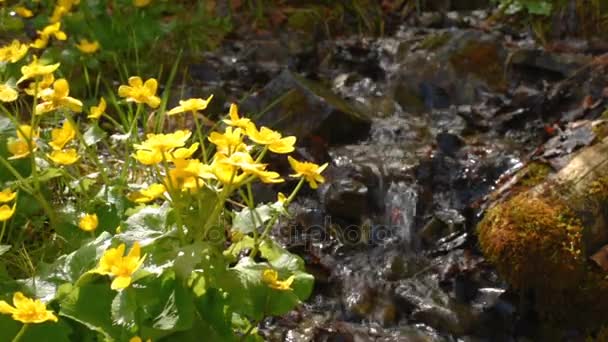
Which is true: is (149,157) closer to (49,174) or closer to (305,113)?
(49,174)

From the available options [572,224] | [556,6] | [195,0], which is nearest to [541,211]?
[572,224]

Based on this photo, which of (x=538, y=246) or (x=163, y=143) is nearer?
(x=163, y=143)

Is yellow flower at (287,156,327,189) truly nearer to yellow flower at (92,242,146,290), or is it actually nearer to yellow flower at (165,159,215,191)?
yellow flower at (165,159,215,191)

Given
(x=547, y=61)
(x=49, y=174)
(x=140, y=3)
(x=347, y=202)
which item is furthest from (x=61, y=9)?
(x=547, y=61)

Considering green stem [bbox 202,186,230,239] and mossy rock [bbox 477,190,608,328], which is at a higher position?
green stem [bbox 202,186,230,239]

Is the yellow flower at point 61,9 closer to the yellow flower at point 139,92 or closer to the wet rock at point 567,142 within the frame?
the yellow flower at point 139,92

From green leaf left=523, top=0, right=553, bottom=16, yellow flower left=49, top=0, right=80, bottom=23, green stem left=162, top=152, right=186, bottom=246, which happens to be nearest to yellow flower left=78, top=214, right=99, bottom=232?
green stem left=162, top=152, right=186, bottom=246

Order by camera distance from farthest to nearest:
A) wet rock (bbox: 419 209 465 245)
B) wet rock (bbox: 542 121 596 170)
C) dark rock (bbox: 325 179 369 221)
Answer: dark rock (bbox: 325 179 369 221), wet rock (bbox: 419 209 465 245), wet rock (bbox: 542 121 596 170)

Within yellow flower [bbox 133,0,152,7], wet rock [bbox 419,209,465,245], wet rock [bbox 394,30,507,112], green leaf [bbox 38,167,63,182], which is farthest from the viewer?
wet rock [bbox 394,30,507,112]

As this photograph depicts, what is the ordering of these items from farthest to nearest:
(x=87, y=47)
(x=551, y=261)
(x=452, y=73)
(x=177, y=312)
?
(x=452, y=73), (x=87, y=47), (x=551, y=261), (x=177, y=312)
